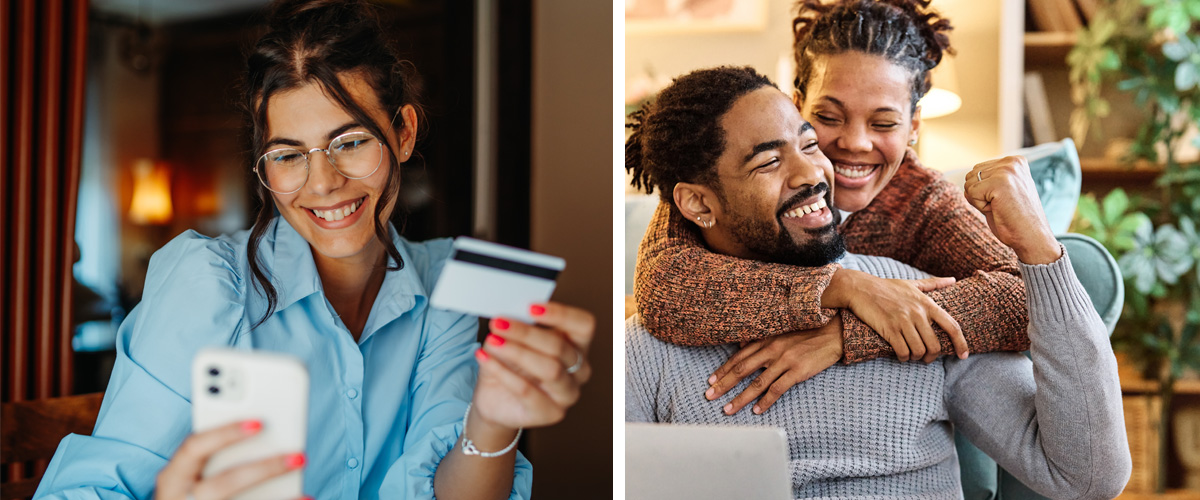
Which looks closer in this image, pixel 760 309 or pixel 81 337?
pixel 81 337

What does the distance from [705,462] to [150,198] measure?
2.45 feet

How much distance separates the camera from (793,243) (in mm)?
1044

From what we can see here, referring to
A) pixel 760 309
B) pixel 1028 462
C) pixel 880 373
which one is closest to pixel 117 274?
pixel 760 309

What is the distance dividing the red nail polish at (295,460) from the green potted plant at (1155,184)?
140 cm

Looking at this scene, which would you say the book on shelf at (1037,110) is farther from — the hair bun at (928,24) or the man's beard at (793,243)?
the man's beard at (793,243)

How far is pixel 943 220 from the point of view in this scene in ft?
3.41

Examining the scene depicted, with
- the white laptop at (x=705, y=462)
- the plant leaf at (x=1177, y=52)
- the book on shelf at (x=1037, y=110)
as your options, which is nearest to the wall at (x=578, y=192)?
the white laptop at (x=705, y=462)

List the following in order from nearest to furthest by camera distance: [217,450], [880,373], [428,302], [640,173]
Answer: [217,450]
[428,302]
[880,373]
[640,173]

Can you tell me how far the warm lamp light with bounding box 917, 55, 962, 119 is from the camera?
1078 millimetres

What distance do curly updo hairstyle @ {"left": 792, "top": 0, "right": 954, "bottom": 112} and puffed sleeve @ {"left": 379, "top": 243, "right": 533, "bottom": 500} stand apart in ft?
2.00

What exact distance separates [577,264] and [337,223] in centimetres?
34

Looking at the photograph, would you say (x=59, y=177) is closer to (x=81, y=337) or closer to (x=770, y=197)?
(x=81, y=337)

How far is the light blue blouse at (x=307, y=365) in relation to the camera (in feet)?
2.53

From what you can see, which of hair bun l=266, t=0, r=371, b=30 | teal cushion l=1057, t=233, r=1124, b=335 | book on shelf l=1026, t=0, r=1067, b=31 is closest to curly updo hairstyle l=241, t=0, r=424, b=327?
hair bun l=266, t=0, r=371, b=30
